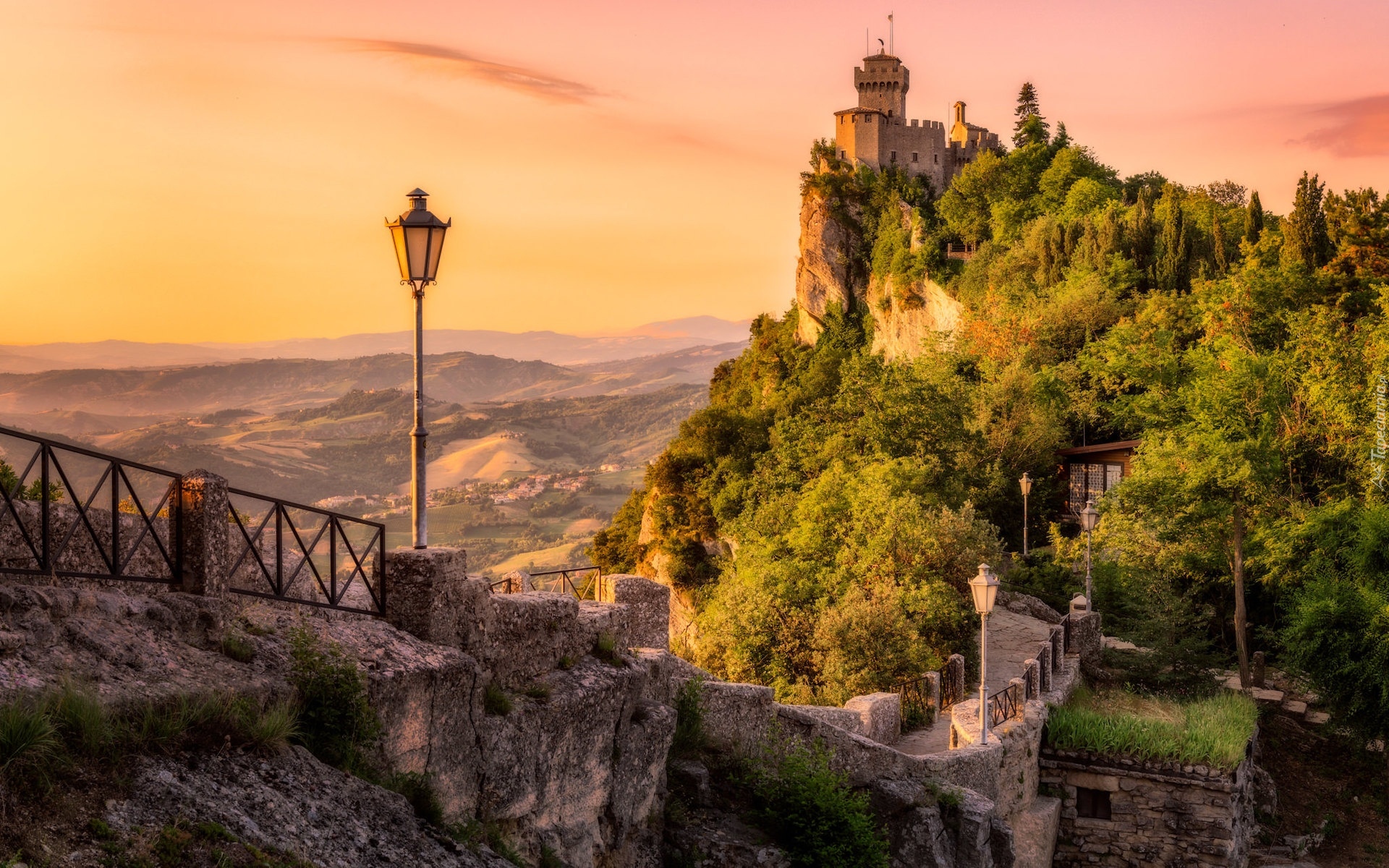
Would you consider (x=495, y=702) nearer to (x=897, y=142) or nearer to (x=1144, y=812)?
(x=1144, y=812)

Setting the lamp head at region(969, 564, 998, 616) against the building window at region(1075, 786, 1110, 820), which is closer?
the lamp head at region(969, 564, 998, 616)

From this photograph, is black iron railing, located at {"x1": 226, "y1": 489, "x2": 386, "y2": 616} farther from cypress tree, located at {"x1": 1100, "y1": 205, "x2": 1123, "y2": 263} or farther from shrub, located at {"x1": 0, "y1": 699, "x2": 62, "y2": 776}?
cypress tree, located at {"x1": 1100, "y1": 205, "x2": 1123, "y2": 263}

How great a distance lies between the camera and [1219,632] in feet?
106

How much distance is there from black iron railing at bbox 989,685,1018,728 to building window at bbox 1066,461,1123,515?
21648 mm

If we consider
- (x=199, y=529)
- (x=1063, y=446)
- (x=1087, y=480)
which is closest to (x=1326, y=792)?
(x=1087, y=480)

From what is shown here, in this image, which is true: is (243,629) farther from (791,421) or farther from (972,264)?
(972,264)

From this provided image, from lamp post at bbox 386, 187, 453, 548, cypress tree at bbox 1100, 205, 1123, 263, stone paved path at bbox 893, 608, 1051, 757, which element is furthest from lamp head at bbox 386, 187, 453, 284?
cypress tree at bbox 1100, 205, 1123, 263

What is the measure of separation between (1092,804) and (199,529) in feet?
56.4

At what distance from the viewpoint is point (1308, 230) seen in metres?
49.0

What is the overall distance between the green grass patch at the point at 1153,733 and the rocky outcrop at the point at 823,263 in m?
56.5

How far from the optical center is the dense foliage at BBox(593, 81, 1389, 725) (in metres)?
25.6

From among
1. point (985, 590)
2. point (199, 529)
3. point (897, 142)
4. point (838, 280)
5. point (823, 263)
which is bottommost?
point (985, 590)

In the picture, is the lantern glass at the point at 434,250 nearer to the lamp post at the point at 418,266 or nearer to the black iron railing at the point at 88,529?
the lamp post at the point at 418,266

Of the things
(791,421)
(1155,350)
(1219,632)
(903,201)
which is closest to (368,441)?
(903,201)
